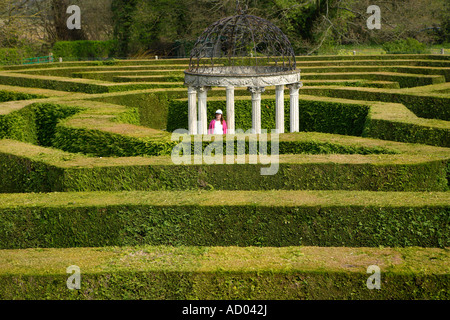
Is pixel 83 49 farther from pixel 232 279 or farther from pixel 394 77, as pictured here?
pixel 232 279

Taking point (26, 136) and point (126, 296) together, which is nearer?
point (126, 296)

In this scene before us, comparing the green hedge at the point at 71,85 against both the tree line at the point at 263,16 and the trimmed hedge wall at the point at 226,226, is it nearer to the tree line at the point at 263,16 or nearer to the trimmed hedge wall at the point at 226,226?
the tree line at the point at 263,16

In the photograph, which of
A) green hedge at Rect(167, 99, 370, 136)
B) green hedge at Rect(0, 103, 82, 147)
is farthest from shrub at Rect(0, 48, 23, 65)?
→ green hedge at Rect(167, 99, 370, 136)

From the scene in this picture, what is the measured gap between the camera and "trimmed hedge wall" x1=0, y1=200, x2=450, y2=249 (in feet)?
31.4

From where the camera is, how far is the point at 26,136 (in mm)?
20094

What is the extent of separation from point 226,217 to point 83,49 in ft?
170

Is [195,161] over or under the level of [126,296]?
over

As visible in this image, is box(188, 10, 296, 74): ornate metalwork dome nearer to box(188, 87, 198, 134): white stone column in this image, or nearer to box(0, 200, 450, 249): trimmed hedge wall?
box(188, 87, 198, 134): white stone column

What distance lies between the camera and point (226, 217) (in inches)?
391

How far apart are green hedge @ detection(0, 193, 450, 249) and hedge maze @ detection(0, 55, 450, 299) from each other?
0.02 m

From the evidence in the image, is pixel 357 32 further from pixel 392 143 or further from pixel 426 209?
pixel 426 209

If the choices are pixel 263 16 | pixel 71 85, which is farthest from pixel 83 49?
pixel 71 85
